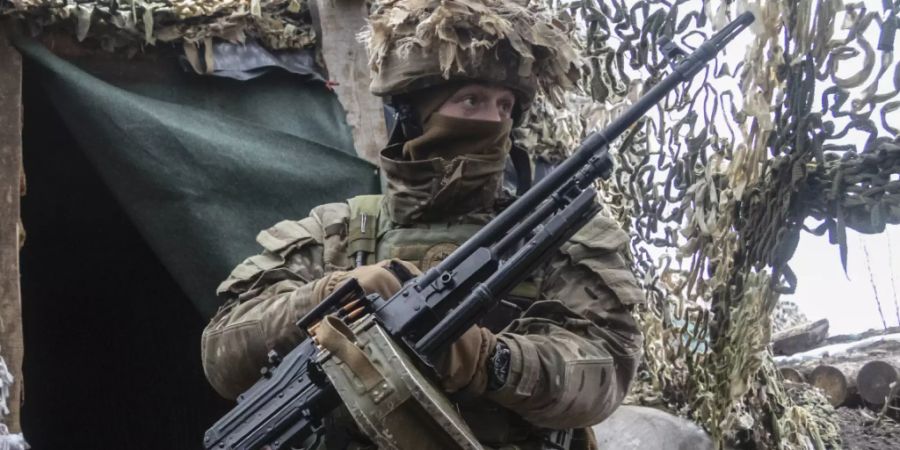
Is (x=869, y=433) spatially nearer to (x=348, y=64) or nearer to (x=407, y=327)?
(x=348, y=64)

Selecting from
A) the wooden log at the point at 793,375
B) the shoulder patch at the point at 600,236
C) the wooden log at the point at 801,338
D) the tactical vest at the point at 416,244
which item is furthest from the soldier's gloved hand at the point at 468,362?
the wooden log at the point at 801,338

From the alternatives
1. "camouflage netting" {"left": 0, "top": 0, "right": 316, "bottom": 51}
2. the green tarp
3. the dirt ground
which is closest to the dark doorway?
the green tarp

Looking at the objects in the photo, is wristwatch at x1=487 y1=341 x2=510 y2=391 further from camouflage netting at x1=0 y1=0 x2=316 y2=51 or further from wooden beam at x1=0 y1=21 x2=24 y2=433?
camouflage netting at x1=0 y1=0 x2=316 y2=51

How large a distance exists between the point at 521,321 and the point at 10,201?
1800 mm

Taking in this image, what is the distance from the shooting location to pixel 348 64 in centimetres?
383

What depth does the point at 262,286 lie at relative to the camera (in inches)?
98.3

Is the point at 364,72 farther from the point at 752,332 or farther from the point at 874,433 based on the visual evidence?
the point at 874,433

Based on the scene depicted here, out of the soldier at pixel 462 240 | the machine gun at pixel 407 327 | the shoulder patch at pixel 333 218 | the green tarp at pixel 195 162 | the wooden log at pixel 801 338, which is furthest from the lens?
the wooden log at pixel 801 338

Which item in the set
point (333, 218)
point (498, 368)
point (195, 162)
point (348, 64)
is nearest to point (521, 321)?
point (498, 368)

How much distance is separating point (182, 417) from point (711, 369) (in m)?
2.09

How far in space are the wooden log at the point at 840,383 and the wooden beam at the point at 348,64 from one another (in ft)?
8.08

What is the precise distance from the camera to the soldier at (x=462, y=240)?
2.29 m

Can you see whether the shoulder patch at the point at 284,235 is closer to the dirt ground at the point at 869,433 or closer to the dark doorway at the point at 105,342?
the dark doorway at the point at 105,342

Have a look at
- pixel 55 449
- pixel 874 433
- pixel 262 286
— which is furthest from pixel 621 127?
pixel 55 449
